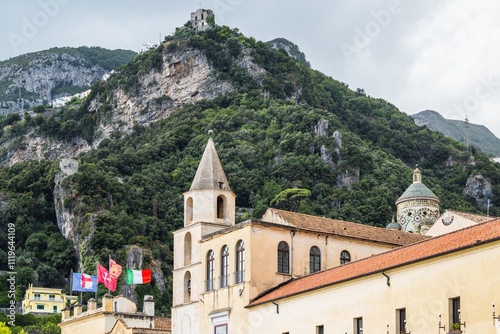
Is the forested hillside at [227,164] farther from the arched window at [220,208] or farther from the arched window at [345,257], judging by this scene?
the arched window at [345,257]

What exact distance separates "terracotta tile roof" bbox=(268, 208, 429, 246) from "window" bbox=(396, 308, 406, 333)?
13.8m

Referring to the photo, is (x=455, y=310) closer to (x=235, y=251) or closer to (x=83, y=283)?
(x=235, y=251)

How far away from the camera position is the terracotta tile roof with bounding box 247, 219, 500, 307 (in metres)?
37.3

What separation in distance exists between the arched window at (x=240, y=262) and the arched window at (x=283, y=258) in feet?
5.77

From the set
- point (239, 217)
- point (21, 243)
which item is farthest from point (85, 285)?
point (21, 243)

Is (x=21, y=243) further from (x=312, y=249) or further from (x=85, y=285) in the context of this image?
(x=312, y=249)

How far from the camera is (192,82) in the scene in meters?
194

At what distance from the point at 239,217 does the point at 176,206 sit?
1520 centimetres

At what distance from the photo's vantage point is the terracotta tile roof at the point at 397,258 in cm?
3735

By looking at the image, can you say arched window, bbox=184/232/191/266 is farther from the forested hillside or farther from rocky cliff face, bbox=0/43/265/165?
rocky cliff face, bbox=0/43/265/165

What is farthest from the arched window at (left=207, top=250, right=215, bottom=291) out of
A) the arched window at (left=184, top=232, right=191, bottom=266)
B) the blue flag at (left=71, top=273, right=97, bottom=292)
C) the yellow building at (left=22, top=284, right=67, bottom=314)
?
the yellow building at (left=22, top=284, right=67, bottom=314)

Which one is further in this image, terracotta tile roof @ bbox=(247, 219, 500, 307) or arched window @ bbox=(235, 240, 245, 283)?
arched window @ bbox=(235, 240, 245, 283)

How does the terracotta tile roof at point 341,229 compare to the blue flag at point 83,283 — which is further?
the blue flag at point 83,283

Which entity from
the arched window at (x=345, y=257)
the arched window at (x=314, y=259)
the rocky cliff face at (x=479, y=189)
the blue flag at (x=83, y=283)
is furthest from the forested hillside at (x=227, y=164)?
the arched window at (x=314, y=259)
